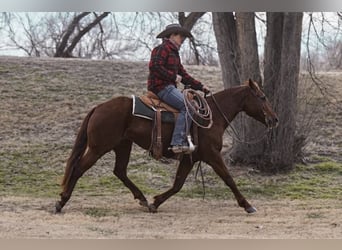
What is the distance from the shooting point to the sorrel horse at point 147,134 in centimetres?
570

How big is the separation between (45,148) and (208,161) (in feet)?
5.38

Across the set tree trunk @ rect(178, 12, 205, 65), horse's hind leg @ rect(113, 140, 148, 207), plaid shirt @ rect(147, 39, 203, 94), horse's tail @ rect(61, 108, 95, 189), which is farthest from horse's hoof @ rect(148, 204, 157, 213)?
tree trunk @ rect(178, 12, 205, 65)

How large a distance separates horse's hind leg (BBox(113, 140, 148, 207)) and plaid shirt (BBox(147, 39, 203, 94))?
1.79ft

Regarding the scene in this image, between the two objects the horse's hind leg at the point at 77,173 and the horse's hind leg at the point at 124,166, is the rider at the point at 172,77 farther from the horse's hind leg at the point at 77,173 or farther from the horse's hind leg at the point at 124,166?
the horse's hind leg at the point at 77,173

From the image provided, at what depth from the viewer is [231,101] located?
593 centimetres

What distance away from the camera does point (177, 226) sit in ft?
18.3

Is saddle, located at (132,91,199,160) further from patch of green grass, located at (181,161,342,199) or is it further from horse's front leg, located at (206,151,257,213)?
patch of green grass, located at (181,161,342,199)

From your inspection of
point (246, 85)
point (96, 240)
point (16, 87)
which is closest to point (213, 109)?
point (246, 85)

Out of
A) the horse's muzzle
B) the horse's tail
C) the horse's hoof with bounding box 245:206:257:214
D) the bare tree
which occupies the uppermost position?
the bare tree

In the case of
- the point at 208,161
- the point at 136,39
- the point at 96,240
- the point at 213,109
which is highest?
the point at 136,39

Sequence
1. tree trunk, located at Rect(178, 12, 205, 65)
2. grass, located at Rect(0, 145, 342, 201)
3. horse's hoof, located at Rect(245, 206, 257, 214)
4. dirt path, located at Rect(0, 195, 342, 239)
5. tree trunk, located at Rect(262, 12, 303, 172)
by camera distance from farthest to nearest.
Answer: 1. tree trunk, located at Rect(262, 12, 303, 172)
2. grass, located at Rect(0, 145, 342, 201)
3. tree trunk, located at Rect(178, 12, 205, 65)
4. horse's hoof, located at Rect(245, 206, 257, 214)
5. dirt path, located at Rect(0, 195, 342, 239)

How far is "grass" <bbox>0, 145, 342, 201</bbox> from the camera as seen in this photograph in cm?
631

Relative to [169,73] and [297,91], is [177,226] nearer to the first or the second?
[169,73]

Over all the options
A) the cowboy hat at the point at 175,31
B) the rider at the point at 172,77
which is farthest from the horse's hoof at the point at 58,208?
the cowboy hat at the point at 175,31
